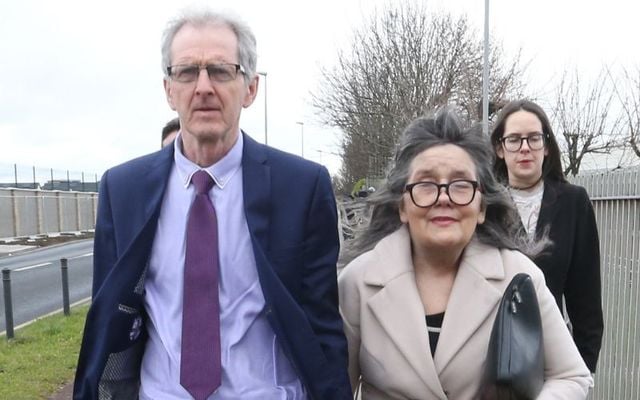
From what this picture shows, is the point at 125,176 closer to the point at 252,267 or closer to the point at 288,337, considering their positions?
the point at 252,267

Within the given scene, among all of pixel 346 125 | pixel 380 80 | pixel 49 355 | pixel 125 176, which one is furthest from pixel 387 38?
pixel 125 176

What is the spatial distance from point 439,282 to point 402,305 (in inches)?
7.1

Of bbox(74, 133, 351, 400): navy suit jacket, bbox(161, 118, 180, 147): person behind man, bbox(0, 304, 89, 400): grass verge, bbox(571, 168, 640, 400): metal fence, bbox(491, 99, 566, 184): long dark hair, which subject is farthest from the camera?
bbox(0, 304, 89, 400): grass verge

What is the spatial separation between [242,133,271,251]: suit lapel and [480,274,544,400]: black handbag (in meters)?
0.73

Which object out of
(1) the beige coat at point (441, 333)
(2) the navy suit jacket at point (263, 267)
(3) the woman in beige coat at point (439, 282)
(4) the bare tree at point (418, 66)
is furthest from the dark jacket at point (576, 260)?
(4) the bare tree at point (418, 66)

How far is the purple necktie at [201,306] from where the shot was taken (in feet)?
6.08

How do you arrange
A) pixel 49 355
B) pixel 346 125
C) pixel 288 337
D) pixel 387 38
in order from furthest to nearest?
pixel 346 125 → pixel 387 38 → pixel 49 355 → pixel 288 337

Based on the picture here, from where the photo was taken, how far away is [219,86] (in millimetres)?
1933

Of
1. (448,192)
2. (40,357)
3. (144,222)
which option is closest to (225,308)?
(144,222)

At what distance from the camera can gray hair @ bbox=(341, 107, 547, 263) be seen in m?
2.16

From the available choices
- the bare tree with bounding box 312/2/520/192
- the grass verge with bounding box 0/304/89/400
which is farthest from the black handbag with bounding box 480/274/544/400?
the bare tree with bounding box 312/2/520/192

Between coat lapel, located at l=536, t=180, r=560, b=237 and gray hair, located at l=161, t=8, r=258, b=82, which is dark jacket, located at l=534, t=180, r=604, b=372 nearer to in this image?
coat lapel, located at l=536, t=180, r=560, b=237

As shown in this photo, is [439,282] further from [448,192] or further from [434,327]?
[448,192]

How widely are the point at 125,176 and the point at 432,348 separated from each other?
1124 millimetres
